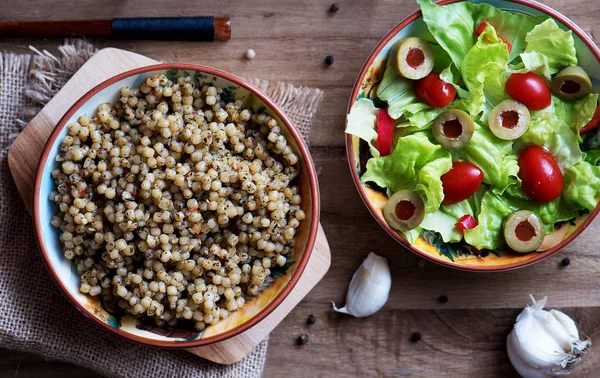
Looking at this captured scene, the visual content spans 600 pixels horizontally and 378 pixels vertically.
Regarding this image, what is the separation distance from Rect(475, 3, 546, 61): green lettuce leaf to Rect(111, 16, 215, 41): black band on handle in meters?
0.84

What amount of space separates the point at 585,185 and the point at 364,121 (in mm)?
702

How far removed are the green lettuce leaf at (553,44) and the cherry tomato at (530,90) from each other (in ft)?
0.26

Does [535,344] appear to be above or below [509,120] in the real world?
below

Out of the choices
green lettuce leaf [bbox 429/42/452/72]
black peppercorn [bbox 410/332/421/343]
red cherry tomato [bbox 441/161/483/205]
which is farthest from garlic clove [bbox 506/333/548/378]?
green lettuce leaf [bbox 429/42/452/72]

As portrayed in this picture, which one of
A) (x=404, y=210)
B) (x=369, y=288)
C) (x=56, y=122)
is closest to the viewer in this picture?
(x=56, y=122)

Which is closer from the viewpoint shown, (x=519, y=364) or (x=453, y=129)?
(x=453, y=129)

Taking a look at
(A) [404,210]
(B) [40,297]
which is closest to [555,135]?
(A) [404,210]

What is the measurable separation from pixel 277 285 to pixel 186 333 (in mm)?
291

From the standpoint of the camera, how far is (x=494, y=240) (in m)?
2.05

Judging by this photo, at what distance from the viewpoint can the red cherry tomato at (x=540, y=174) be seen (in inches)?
78.0

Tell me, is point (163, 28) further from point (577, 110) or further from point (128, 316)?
point (577, 110)

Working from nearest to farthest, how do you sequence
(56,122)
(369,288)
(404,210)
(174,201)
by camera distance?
(174,201) → (56,122) → (404,210) → (369,288)

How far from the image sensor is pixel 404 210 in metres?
1.98

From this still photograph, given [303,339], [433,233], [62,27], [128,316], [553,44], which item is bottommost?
[303,339]
